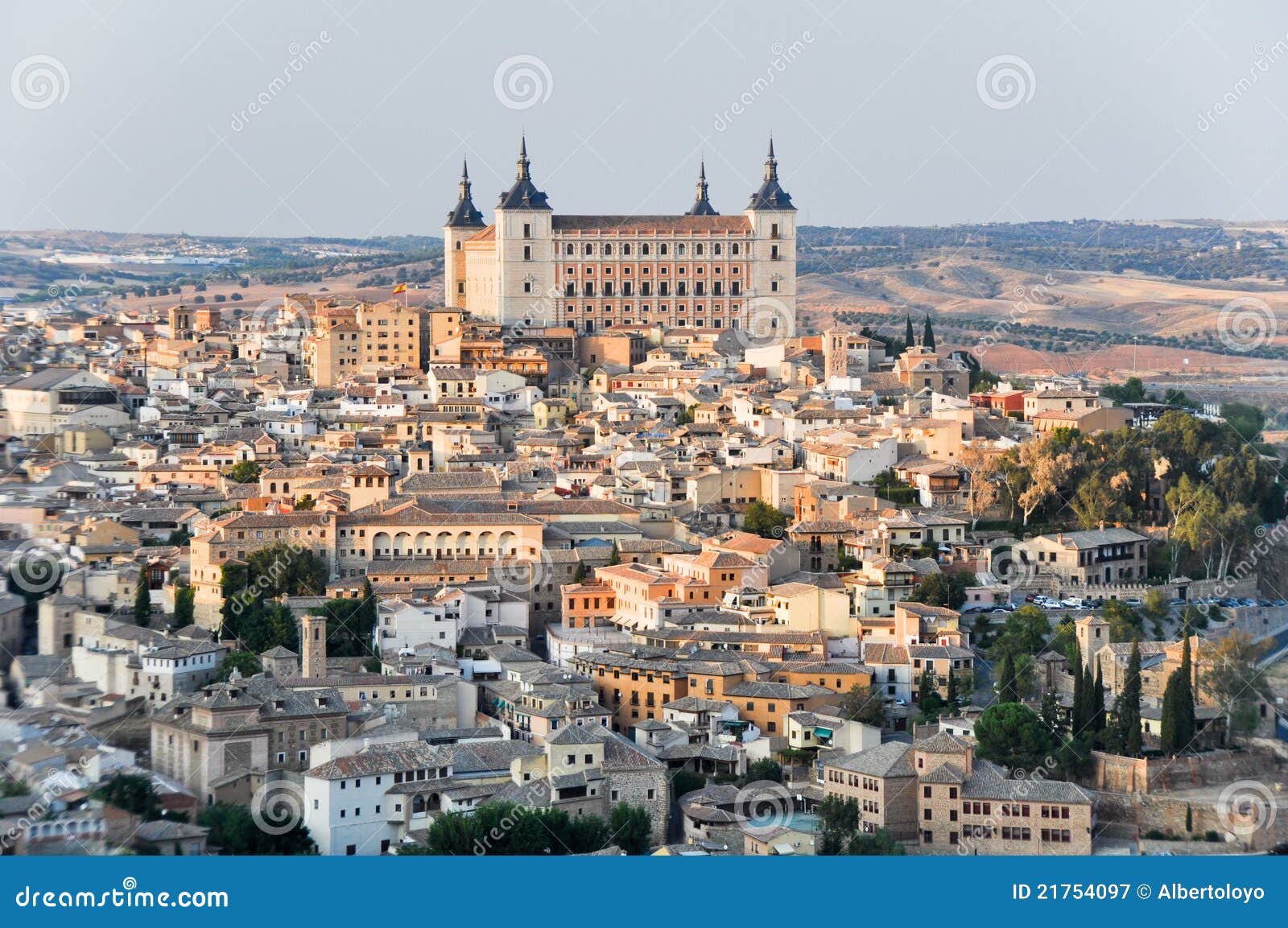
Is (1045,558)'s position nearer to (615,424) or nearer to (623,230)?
(615,424)

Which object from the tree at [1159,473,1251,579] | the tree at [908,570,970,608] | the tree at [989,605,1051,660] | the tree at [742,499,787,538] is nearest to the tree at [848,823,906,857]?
the tree at [989,605,1051,660]

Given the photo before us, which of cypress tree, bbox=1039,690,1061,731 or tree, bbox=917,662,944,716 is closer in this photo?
cypress tree, bbox=1039,690,1061,731

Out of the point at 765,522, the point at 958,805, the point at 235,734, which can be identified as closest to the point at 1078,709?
the point at 958,805

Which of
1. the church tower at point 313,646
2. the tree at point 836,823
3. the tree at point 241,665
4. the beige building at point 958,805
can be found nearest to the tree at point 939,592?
the beige building at point 958,805

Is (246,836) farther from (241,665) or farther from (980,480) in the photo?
(980,480)

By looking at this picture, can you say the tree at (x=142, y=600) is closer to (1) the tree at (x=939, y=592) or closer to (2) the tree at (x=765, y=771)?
(2) the tree at (x=765, y=771)

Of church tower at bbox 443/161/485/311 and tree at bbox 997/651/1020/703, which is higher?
church tower at bbox 443/161/485/311

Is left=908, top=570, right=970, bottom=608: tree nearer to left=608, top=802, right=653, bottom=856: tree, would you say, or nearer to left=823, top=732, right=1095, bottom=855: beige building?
left=823, top=732, right=1095, bottom=855: beige building

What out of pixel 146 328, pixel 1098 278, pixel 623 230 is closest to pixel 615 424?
pixel 623 230
